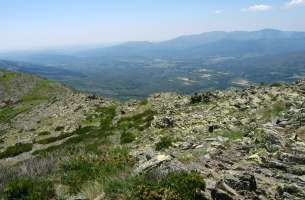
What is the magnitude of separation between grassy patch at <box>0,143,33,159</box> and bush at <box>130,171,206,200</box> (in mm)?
32200

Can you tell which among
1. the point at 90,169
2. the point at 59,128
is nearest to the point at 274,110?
the point at 90,169

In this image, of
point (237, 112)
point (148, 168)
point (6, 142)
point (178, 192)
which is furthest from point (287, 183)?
point (6, 142)

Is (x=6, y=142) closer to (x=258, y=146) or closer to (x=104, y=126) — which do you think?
(x=104, y=126)

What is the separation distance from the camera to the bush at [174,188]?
9781 mm

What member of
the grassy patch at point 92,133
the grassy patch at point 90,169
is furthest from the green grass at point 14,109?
the grassy patch at point 90,169

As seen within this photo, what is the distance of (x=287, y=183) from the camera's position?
424 inches

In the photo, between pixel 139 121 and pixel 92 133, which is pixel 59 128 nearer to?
pixel 92 133

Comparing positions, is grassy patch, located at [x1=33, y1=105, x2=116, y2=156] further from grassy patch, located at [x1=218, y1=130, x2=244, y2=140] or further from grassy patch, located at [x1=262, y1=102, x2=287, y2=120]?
grassy patch, located at [x1=218, y1=130, x2=244, y2=140]

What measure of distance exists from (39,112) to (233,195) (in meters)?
53.6

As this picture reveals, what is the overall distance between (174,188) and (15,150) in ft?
110

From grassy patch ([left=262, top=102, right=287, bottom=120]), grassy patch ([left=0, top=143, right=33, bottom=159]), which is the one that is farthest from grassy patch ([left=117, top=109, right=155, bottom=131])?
grassy patch ([left=262, top=102, right=287, bottom=120])

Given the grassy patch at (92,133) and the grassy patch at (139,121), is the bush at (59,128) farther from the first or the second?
the grassy patch at (139,121)

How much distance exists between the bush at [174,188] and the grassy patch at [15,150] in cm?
3220

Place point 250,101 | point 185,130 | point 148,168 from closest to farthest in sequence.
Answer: point 148,168 → point 185,130 → point 250,101
